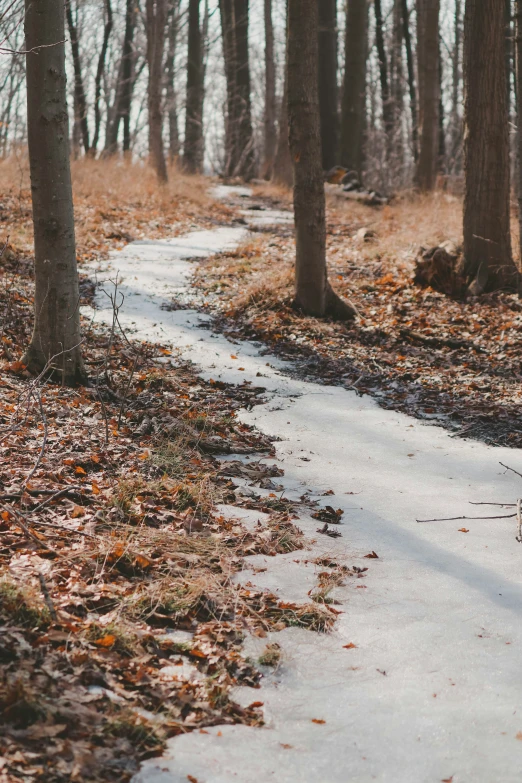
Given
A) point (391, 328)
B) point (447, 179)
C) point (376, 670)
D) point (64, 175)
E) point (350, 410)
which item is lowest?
point (376, 670)

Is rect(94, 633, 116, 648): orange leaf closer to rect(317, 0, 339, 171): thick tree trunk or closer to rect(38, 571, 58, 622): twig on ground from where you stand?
rect(38, 571, 58, 622): twig on ground

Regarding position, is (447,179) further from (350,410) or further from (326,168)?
(350,410)

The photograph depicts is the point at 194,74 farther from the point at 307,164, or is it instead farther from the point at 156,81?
the point at 307,164

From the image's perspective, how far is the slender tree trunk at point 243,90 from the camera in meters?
21.6

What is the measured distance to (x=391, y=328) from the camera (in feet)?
25.1

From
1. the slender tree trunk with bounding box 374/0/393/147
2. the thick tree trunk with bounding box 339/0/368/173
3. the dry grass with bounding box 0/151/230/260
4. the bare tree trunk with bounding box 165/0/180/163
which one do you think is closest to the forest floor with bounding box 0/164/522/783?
the dry grass with bounding box 0/151/230/260

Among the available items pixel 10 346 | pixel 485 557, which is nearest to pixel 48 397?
pixel 10 346

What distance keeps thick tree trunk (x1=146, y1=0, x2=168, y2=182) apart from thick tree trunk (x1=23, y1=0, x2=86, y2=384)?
11.5 m

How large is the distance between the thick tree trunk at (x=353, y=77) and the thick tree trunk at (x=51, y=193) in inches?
560

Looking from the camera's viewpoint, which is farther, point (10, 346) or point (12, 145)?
point (12, 145)

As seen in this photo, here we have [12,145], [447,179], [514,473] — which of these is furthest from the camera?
[447,179]

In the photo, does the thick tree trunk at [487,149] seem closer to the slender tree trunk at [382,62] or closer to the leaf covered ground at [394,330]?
the leaf covered ground at [394,330]

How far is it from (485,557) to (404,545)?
40 cm

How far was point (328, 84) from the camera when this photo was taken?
700 inches
